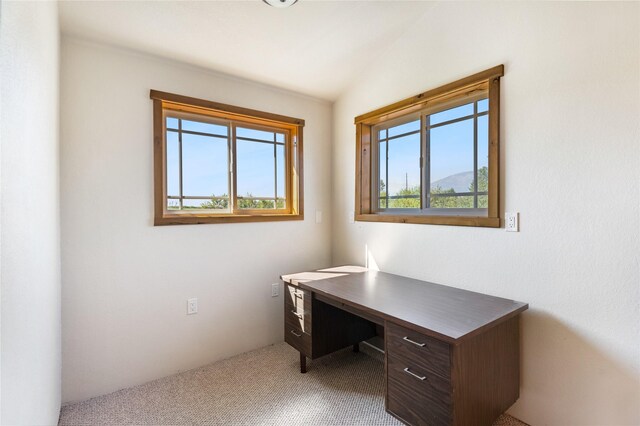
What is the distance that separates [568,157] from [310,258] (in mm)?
2065

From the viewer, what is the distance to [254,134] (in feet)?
9.06

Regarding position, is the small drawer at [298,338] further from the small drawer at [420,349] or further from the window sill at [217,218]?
the window sill at [217,218]

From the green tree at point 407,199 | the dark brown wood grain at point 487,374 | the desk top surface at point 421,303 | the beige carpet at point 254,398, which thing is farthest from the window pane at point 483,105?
the beige carpet at point 254,398

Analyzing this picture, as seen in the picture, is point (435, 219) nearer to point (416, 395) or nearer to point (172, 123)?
point (416, 395)

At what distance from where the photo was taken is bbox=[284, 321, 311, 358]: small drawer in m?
2.22

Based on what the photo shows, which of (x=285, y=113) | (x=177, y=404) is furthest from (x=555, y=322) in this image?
(x=285, y=113)

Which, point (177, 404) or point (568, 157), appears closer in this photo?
point (568, 157)

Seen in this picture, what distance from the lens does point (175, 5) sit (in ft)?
5.89

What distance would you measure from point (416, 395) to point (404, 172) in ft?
5.19

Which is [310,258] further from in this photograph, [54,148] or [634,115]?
[634,115]

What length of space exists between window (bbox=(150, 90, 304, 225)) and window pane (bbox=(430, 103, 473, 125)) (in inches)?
46.1

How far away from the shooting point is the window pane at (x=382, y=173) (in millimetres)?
2711

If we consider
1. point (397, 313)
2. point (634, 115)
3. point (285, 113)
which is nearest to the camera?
point (634, 115)

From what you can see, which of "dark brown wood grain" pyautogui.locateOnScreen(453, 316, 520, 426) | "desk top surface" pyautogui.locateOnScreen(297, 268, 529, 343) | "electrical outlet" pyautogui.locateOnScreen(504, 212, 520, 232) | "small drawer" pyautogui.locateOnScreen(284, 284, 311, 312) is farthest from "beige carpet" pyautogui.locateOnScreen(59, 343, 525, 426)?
"electrical outlet" pyautogui.locateOnScreen(504, 212, 520, 232)
